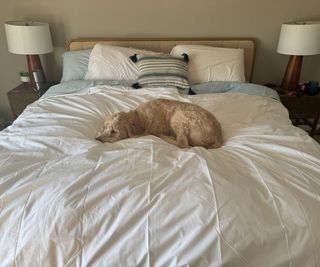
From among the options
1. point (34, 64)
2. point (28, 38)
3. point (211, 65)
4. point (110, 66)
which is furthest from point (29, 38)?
point (211, 65)

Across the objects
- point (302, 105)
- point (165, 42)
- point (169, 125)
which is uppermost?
point (165, 42)

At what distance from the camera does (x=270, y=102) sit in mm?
1939

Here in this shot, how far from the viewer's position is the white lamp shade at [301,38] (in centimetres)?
234

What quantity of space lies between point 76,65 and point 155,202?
193 centimetres

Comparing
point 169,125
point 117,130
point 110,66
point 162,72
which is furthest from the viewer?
Result: point 110,66

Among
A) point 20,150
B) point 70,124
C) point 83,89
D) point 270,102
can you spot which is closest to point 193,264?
point 20,150

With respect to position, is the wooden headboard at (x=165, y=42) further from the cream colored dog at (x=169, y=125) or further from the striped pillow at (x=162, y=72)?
the cream colored dog at (x=169, y=125)

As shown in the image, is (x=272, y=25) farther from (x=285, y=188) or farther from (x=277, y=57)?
(x=285, y=188)

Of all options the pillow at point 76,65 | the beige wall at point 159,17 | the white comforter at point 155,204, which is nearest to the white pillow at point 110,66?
the pillow at point 76,65

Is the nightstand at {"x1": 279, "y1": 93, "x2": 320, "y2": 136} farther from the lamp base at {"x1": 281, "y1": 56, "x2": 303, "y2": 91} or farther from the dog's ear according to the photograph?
the dog's ear

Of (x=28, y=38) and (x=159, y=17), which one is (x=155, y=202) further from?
(x=159, y=17)

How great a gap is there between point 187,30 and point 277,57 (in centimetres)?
96

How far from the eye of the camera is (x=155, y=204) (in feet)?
2.82

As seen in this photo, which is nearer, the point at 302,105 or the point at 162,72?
the point at 162,72
